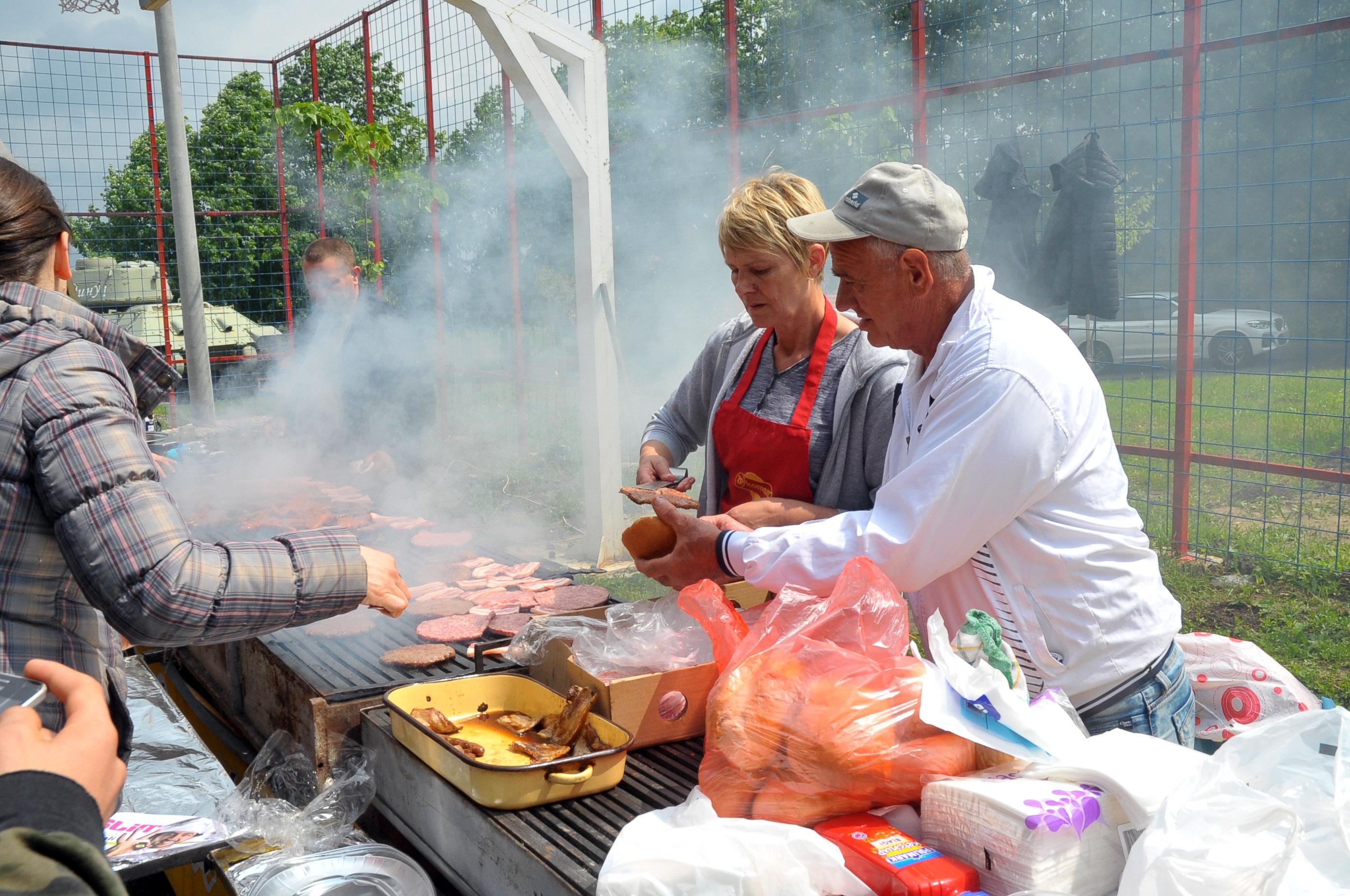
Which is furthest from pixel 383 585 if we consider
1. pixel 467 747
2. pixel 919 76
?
pixel 919 76

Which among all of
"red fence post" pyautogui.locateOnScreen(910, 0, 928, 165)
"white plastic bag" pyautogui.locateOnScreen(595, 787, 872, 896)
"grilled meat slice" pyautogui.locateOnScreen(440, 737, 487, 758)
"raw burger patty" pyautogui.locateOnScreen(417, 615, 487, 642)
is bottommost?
"raw burger patty" pyautogui.locateOnScreen(417, 615, 487, 642)

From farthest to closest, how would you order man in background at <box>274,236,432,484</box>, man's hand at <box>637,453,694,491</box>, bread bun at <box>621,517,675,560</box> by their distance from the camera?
man in background at <box>274,236,432,484</box>
man's hand at <box>637,453,694,491</box>
bread bun at <box>621,517,675,560</box>

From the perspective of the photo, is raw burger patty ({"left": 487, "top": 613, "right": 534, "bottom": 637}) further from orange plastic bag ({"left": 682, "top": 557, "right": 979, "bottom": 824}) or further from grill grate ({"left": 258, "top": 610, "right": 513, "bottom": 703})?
orange plastic bag ({"left": 682, "top": 557, "right": 979, "bottom": 824})

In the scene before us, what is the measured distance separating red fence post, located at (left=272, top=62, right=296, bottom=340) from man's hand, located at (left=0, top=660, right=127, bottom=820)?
1121 centimetres

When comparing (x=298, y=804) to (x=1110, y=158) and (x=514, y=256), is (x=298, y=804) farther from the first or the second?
(x=514, y=256)

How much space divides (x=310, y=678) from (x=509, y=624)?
0.67 metres

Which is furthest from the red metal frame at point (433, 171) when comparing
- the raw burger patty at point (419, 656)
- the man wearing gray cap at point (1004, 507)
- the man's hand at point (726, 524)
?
the man wearing gray cap at point (1004, 507)

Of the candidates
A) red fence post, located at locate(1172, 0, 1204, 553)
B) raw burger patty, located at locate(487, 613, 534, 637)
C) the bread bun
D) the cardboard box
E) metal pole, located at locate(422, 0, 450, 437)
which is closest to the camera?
the cardboard box

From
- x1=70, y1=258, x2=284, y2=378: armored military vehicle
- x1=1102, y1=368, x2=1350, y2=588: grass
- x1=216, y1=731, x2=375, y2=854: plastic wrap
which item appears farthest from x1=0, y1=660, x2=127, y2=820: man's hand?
x1=70, y1=258, x2=284, y2=378: armored military vehicle

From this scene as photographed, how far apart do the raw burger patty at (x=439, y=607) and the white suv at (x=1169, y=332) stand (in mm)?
3538

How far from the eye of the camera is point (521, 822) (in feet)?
6.29

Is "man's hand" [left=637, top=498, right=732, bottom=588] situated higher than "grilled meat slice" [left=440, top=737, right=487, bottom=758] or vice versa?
"man's hand" [left=637, top=498, right=732, bottom=588]

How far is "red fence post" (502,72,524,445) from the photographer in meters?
8.23

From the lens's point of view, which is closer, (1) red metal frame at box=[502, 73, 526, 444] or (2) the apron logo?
(2) the apron logo
